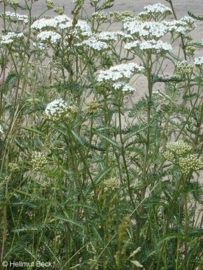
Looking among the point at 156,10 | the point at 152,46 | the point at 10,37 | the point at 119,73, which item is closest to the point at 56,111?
the point at 119,73

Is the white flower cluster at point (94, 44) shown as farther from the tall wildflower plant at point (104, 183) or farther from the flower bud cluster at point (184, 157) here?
the flower bud cluster at point (184, 157)

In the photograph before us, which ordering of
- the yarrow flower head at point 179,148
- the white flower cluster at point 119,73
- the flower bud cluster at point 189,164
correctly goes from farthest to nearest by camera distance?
the white flower cluster at point 119,73, the yarrow flower head at point 179,148, the flower bud cluster at point 189,164

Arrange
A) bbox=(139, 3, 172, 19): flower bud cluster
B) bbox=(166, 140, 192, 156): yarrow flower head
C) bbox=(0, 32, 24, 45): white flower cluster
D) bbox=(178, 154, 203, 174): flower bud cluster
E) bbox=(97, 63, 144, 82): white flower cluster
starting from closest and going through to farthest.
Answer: bbox=(178, 154, 203, 174): flower bud cluster → bbox=(166, 140, 192, 156): yarrow flower head → bbox=(97, 63, 144, 82): white flower cluster → bbox=(0, 32, 24, 45): white flower cluster → bbox=(139, 3, 172, 19): flower bud cluster

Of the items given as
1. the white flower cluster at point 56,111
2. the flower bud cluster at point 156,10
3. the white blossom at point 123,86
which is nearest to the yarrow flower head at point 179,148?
the white blossom at point 123,86

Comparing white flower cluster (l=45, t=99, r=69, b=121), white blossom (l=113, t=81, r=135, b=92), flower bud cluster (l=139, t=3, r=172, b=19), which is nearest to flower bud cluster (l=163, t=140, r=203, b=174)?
white blossom (l=113, t=81, r=135, b=92)

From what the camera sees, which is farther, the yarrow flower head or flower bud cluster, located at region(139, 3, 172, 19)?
flower bud cluster, located at region(139, 3, 172, 19)

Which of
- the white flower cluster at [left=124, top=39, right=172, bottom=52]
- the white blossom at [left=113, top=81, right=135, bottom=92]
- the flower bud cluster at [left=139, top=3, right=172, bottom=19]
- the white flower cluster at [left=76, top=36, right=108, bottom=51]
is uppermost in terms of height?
the flower bud cluster at [left=139, top=3, right=172, bottom=19]

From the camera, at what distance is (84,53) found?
11.7 ft

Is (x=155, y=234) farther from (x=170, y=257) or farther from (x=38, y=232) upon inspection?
(x=38, y=232)

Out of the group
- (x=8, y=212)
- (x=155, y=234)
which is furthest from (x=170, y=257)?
(x=8, y=212)

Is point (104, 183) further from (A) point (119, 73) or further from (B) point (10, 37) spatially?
(B) point (10, 37)

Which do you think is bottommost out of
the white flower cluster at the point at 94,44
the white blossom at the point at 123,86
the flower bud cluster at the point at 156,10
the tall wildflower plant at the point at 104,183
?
the tall wildflower plant at the point at 104,183

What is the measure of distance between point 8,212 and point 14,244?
0.33 metres

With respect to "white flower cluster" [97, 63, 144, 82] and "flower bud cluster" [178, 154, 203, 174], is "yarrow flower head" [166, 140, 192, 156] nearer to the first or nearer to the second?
"flower bud cluster" [178, 154, 203, 174]
